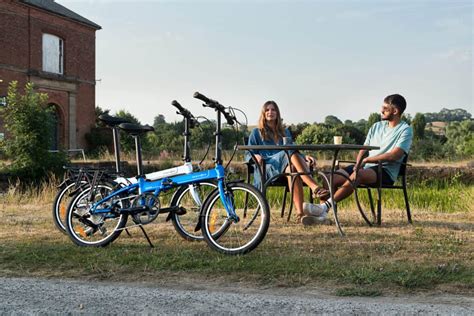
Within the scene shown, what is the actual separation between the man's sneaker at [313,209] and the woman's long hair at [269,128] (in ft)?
3.19

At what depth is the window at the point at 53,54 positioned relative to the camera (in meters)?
27.2

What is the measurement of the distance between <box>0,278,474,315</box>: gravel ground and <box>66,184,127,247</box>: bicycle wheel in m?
1.37

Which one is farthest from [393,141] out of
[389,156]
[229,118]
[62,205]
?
[62,205]

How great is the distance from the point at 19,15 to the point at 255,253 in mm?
24295

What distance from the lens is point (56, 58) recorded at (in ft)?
91.1

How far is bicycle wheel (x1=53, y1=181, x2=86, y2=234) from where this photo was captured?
534cm

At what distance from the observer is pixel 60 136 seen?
27.7m

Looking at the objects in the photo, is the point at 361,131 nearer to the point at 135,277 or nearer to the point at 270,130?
the point at 270,130

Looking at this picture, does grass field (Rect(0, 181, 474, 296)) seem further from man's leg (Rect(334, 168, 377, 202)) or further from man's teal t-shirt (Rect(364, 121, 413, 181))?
man's teal t-shirt (Rect(364, 121, 413, 181))

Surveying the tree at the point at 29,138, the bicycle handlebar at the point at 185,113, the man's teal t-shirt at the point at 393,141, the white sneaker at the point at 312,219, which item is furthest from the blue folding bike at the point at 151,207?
the tree at the point at 29,138

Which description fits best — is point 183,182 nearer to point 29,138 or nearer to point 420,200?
point 420,200

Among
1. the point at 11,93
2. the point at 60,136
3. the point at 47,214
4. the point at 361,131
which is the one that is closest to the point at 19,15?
the point at 60,136

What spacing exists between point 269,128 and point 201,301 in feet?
11.3

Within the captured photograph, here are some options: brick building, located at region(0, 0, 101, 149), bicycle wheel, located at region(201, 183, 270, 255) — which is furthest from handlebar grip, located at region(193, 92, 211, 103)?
brick building, located at region(0, 0, 101, 149)
